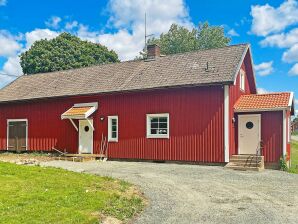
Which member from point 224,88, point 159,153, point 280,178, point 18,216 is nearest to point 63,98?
point 159,153

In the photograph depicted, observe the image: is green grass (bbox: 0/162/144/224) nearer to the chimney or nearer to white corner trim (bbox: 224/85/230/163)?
white corner trim (bbox: 224/85/230/163)

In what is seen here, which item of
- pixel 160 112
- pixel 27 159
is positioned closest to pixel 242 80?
pixel 160 112

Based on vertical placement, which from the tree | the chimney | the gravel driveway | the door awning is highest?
the tree

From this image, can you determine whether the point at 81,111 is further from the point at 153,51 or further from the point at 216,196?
the point at 216,196

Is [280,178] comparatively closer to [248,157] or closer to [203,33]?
[248,157]

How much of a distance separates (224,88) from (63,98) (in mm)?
10435

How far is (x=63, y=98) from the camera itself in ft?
71.7

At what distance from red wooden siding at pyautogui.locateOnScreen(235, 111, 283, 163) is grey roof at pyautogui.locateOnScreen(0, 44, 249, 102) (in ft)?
8.88

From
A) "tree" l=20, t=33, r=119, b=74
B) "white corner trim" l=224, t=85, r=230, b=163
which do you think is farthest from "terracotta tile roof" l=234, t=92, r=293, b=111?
"tree" l=20, t=33, r=119, b=74

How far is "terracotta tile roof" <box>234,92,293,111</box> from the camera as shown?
53.9 feet

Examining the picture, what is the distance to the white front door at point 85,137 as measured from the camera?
20625mm

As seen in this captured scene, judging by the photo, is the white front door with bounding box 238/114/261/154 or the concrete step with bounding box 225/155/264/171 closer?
the concrete step with bounding box 225/155/264/171

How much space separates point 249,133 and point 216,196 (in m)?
8.59

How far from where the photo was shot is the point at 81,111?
20062mm
